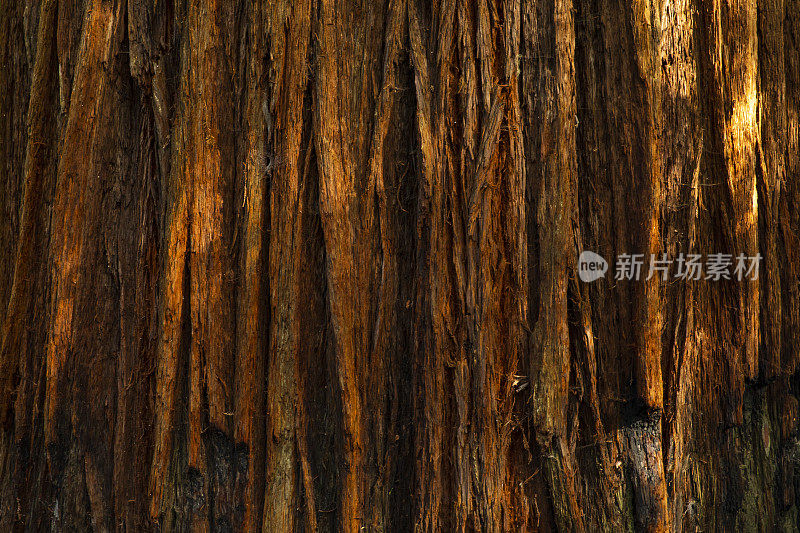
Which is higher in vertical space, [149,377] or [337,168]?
[337,168]

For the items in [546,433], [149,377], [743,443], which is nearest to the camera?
[546,433]

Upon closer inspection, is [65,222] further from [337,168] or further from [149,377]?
[337,168]

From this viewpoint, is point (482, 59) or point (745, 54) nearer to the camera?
point (482, 59)

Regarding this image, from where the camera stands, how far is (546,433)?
1878 millimetres

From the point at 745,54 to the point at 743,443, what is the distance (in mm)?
1487

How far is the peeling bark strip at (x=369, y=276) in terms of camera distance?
1893mm

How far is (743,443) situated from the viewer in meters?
2.20

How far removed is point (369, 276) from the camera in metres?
1.96

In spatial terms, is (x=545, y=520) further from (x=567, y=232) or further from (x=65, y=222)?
(x=65, y=222)

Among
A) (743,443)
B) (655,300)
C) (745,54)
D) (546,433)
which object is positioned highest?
(745,54)

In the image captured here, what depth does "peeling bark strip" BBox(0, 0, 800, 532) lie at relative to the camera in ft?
6.21

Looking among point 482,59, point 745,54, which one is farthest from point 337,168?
point 745,54

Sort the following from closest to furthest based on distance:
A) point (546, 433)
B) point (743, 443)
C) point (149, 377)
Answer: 1. point (546, 433)
2. point (149, 377)
3. point (743, 443)

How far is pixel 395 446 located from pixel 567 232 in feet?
3.01
